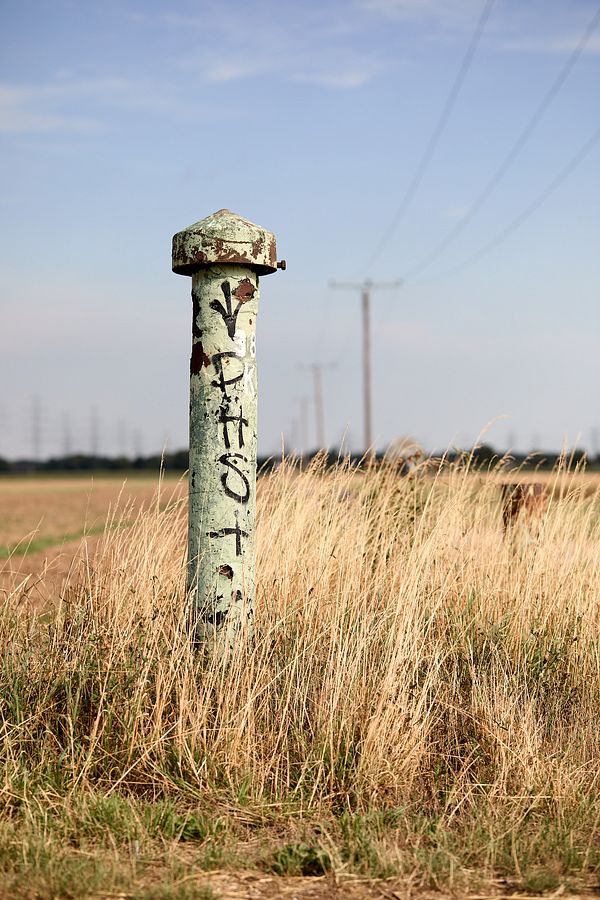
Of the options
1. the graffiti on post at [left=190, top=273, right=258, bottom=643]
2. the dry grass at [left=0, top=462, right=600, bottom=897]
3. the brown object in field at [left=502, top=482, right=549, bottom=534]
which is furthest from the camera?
the brown object in field at [left=502, top=482, right=549, bottom=534]

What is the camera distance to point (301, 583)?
4.97 metres

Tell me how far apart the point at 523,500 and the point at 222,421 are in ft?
10.3

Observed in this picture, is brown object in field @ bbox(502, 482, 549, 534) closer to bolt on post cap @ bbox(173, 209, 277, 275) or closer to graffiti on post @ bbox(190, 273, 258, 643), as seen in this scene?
graffiti on post @ bbox(190, 273, 258, 643)

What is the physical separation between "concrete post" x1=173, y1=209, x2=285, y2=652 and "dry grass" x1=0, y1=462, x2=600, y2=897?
217 millimetres

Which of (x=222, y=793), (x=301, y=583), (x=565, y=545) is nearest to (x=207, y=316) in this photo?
(x=301, y=583)

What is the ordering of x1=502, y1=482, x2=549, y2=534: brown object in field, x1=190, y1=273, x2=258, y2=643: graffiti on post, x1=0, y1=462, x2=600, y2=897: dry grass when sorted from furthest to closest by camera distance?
x1=502, y1=482, x2=549, y2=534: brown object in field < x1=190, y1=273, x2=258, y2=643: graffiti on post < x1=0, y1=462, x2=600, y2=897: dry grass

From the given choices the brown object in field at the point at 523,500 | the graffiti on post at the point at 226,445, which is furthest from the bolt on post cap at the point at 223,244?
the brown object in field at the point at 523,500

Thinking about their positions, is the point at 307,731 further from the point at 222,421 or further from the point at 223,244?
the point at 223,244

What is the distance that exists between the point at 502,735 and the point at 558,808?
441mm

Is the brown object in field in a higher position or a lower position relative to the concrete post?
lower

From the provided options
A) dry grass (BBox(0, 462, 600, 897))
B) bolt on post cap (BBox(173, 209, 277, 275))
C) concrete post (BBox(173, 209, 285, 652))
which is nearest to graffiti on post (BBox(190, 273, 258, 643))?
concrete post (BBox(173, 209, 285, 652))

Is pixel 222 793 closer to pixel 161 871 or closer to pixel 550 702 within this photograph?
pixel 161 871

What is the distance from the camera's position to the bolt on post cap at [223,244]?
14.6 feet

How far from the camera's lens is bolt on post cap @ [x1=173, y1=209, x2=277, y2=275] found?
444cm
